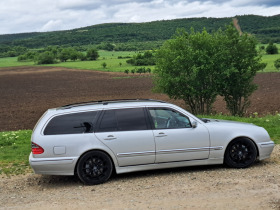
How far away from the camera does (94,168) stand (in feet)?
26.7

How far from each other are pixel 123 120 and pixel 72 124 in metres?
1.06

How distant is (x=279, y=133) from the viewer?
42.2 ft

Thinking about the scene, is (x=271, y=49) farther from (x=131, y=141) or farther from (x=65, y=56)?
(x=131, y=141)

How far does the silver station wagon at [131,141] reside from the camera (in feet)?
26.4

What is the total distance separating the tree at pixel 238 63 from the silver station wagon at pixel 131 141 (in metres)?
12.6

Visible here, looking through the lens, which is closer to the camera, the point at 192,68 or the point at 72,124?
the point at 72,124

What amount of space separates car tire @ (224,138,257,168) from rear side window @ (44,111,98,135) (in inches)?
118

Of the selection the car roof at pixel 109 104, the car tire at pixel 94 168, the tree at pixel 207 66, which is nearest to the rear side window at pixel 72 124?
the car roof at pixel 109 104

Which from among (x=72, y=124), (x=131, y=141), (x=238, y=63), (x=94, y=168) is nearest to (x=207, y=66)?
(x=238, y=63)

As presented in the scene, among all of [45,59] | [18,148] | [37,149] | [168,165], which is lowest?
[18,148]

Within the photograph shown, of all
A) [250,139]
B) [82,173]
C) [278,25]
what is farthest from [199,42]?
[278,25]

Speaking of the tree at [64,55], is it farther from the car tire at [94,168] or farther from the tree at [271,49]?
the car tire at [94,168]

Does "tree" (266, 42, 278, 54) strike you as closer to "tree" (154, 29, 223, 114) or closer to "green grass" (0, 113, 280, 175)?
"tree" (154, 29, 223, 114)

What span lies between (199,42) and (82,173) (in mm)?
14606
